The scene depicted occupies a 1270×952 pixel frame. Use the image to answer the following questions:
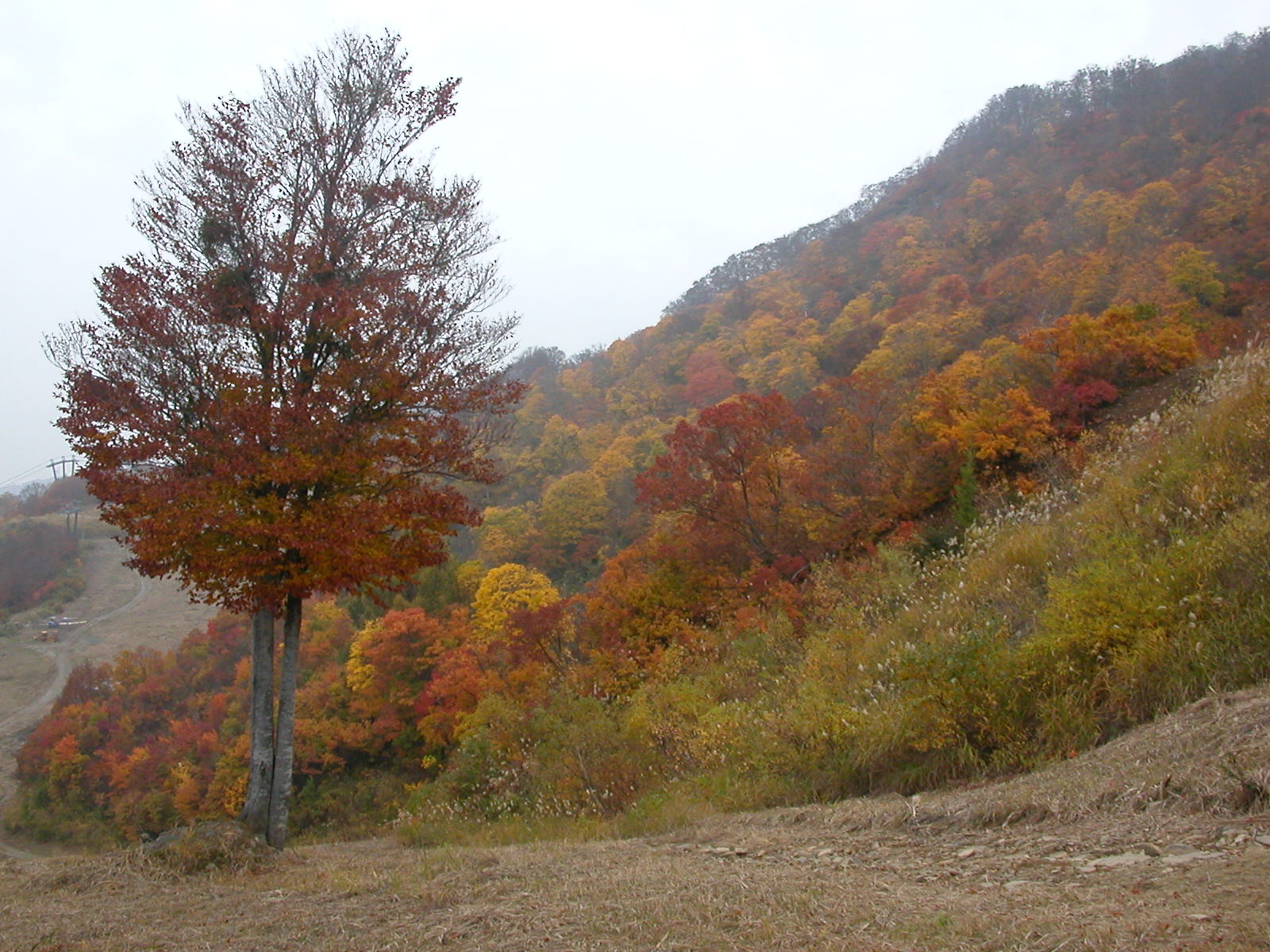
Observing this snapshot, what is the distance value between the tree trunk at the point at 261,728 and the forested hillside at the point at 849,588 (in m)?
2.96

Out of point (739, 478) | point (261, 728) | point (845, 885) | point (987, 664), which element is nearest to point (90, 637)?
point (739, 478)

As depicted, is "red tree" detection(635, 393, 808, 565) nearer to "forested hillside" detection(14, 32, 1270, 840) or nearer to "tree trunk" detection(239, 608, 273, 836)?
"forested hillside" detection(14, 32, 1270, 840)

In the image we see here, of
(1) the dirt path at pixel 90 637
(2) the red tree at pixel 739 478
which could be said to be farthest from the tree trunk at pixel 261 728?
(1) the dirt path at pixel 90 637

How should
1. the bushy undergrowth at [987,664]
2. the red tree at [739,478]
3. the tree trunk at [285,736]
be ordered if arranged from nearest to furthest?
the bushy undergrowth at [987,664]
the tree trunk at [285,736]
the red tree at [739,478]

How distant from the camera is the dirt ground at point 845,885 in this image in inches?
119

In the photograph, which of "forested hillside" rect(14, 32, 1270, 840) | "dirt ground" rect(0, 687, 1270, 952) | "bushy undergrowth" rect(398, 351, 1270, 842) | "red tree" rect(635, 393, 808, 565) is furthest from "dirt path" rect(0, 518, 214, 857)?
"dirt ground" rect(0, 687, 1270, 952)

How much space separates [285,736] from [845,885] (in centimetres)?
534

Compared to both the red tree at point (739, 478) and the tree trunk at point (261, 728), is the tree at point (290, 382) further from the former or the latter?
the red tree at point (739, 478)

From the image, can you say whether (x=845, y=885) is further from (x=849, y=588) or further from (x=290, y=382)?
(x=849, y=588)

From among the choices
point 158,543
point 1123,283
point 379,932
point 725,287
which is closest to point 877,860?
point 379,932

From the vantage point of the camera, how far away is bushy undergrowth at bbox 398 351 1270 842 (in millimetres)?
5887

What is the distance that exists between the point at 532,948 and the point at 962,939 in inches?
69.4

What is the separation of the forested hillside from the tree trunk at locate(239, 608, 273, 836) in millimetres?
2959

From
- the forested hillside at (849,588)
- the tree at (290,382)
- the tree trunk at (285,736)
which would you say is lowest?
the forested hillside at (849,588)
